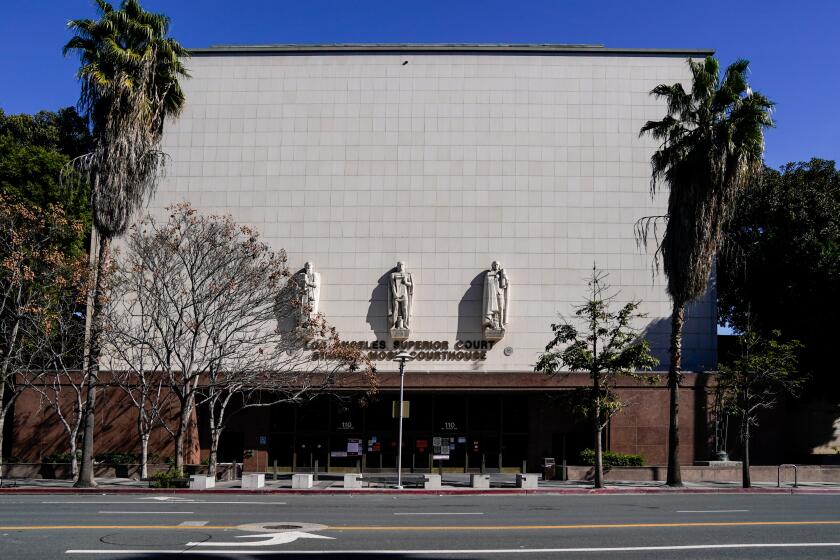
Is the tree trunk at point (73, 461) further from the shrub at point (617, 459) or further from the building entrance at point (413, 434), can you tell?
the shrub at point (617, 459)

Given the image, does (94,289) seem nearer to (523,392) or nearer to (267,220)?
(267,220)

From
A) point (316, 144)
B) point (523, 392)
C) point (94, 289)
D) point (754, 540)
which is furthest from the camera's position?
point (316, 144)

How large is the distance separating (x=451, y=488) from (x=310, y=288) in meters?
13.4

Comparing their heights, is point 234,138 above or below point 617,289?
above

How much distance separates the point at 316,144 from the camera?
4162 cm

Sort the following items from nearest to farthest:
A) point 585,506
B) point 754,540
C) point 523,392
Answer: point 754,540
point 585,506
point 523,392

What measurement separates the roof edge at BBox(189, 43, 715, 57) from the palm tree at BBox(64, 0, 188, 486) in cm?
1102

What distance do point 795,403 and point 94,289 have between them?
3216 cm

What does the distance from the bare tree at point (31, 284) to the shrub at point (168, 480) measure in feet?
22.8

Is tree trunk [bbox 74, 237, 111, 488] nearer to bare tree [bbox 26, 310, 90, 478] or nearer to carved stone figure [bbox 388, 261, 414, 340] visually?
bare tree [bbox 26, 310, 90, 478]

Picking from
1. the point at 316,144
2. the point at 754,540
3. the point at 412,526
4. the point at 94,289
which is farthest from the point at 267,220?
the point at 754,540

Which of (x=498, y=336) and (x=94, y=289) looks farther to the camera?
(x=498, y=336)

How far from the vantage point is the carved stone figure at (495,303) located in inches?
1532

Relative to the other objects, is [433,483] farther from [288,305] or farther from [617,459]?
[288,305]
